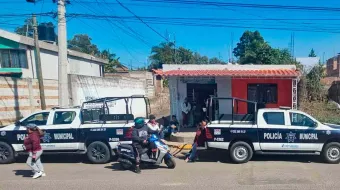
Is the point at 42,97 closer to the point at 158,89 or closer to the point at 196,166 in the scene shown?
the point at 196,166

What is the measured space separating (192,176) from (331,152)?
434 cm

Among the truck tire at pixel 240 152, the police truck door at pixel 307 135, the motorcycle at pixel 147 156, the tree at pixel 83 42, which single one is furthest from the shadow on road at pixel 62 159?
the tree at pixel 83 42

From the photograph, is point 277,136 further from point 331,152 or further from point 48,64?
point 48,64

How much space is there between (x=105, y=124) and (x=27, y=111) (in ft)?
31.7

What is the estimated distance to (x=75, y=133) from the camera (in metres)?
9.55

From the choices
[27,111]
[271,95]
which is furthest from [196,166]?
[27,111]

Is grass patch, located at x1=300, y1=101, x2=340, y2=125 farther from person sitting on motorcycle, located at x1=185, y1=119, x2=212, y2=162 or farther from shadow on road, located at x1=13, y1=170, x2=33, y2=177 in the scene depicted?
shadow on road, located at x1=13, y1=170, x2=33, y2=177

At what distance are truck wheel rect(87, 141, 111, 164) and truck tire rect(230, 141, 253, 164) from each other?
3729 mm

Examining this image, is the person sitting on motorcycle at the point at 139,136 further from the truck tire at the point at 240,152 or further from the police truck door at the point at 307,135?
the police truck door at the point at 307,135

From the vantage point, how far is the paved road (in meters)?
6.90

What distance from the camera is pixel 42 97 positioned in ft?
53.4

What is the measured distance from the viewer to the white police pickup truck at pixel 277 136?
9031 mm

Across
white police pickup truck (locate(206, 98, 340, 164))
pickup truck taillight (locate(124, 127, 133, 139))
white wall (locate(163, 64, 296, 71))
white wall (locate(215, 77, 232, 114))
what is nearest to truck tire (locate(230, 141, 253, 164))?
white police pickup truck (locate(206, 98, 340, 164))

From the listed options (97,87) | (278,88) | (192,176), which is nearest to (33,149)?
(192,176)
